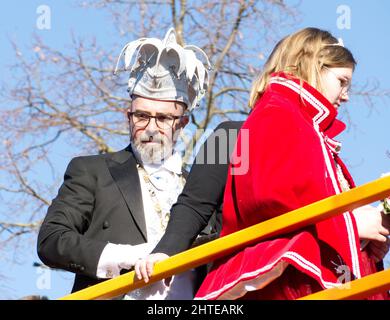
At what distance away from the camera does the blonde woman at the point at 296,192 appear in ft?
13.0

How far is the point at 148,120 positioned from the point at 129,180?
27cm

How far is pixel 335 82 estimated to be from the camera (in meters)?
4.38

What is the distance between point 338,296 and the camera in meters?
3.81

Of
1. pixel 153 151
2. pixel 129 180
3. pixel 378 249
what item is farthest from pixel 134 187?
pixel 378 249

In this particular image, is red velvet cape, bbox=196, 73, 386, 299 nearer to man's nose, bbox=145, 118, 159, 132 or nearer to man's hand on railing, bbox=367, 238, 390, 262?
man's hand on railing, bbox=367, 238, 390, 262

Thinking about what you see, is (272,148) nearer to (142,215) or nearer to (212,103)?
(142,215)

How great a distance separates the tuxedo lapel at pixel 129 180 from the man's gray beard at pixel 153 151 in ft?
0.19

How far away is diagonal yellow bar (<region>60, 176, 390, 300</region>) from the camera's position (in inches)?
150

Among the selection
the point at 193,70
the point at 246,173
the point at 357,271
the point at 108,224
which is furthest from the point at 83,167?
the point at 357,271

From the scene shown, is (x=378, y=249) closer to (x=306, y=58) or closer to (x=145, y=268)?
(x=306, y=58)

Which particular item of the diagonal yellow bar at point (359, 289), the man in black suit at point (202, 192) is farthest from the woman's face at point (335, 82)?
the diagonal yellow bar at point (359, 289)

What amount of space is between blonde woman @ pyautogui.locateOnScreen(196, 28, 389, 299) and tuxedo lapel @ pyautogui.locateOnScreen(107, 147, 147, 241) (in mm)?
711

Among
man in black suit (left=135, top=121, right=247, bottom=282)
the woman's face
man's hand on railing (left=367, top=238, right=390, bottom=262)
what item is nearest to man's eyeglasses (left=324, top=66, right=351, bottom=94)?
the woman's face
